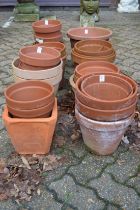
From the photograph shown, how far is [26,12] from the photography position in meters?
6.76

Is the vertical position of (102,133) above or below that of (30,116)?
below

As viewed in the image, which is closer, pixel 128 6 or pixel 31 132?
pixel 31 132

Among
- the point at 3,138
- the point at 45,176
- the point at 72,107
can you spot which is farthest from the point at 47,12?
the point at 45,176

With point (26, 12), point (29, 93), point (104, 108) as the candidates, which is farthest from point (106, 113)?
point (26, 12)

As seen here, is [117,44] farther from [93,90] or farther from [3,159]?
[3,159]

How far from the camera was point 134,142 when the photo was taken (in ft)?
9.34

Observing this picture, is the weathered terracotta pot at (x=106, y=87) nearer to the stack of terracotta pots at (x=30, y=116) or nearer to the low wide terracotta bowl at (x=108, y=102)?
the low wide terracotta bowl at (x=108, y=102)

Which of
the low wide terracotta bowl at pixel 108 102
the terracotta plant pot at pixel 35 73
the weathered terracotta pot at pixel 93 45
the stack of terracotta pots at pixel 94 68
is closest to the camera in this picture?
the low wide terracotta bowl at pixel 108 102

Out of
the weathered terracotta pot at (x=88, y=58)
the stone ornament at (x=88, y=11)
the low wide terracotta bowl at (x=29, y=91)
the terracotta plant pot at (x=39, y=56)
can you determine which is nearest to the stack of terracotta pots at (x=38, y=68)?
the terracotta plant pot at (x=39, y=56)

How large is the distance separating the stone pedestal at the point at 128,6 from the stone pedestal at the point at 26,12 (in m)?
2.28

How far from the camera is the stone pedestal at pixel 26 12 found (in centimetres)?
674

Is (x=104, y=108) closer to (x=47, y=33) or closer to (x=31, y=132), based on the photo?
(x=31, y=132)

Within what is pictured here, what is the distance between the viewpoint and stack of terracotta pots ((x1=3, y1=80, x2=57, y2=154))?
7.89ft

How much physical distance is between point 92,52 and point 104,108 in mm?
1136
